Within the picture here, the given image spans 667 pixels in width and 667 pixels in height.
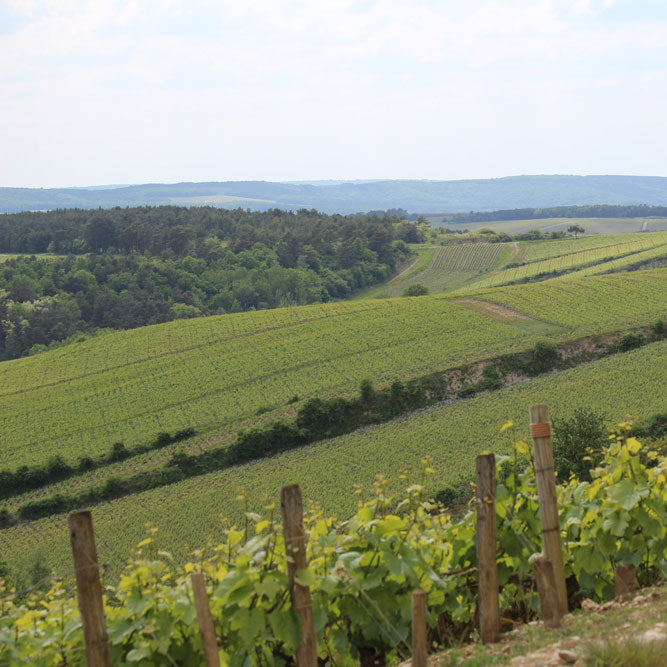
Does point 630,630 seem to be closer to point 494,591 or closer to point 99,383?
point 494,591

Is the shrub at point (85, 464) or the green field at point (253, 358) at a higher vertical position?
the green field at point (253, 358)

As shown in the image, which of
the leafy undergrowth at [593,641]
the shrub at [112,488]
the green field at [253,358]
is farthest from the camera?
the green field at [253,358]

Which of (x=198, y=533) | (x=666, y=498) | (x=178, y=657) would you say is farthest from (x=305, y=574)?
(x=198, y=533)

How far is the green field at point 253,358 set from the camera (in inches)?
2073

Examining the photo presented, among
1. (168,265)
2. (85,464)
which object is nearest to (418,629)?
(85,464)

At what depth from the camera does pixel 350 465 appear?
39.6m

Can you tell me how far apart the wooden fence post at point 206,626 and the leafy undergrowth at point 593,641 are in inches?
73.9

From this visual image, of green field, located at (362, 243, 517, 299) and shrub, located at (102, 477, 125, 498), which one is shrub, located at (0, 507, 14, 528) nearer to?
shrub, located at (102, 477, 125, 498)

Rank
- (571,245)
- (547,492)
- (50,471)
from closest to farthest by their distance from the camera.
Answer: (547,492), (50,471), (571,245)

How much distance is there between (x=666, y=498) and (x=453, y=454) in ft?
105

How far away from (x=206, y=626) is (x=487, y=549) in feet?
8.50

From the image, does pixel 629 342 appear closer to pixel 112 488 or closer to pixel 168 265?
pixel 112 488

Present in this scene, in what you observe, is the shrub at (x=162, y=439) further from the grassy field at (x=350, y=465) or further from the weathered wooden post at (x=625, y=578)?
the weathered wooden post at (x=625, y=578)

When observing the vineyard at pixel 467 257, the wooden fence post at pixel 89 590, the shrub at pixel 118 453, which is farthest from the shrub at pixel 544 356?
the vineyard at pixel 467 257
